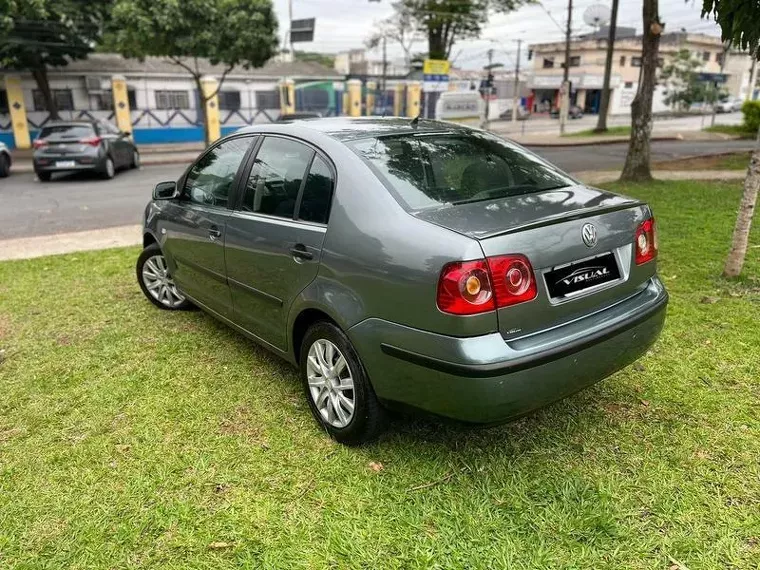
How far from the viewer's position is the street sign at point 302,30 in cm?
3906

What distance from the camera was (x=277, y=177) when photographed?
3.50 metres

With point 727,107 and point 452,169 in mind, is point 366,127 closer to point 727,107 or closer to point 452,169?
point 452,169

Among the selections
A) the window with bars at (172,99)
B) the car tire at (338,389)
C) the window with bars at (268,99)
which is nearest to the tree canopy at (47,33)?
the window with bars at (172,99)

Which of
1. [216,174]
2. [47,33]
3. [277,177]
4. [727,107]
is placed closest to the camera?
[277,177]

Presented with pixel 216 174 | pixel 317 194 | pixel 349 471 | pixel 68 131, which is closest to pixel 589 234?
pixel 317 194

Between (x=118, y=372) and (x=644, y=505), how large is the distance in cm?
323

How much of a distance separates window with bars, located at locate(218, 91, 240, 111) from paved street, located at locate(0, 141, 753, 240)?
10931 millimetres

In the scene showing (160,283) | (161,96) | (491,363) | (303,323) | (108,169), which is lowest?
(108,169)

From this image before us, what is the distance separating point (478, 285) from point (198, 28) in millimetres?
21648

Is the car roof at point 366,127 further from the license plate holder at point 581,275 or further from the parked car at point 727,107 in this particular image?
the parked car at point 727,107

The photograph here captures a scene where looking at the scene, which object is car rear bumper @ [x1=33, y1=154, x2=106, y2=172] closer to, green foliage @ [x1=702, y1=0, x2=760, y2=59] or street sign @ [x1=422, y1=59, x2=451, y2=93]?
green foliage @ [x1=702, y1=0, x2=760, y2=59]

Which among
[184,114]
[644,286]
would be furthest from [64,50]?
[644,286]

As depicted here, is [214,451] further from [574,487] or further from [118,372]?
[574,487]

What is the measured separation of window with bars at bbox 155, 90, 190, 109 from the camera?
94.0 feet
